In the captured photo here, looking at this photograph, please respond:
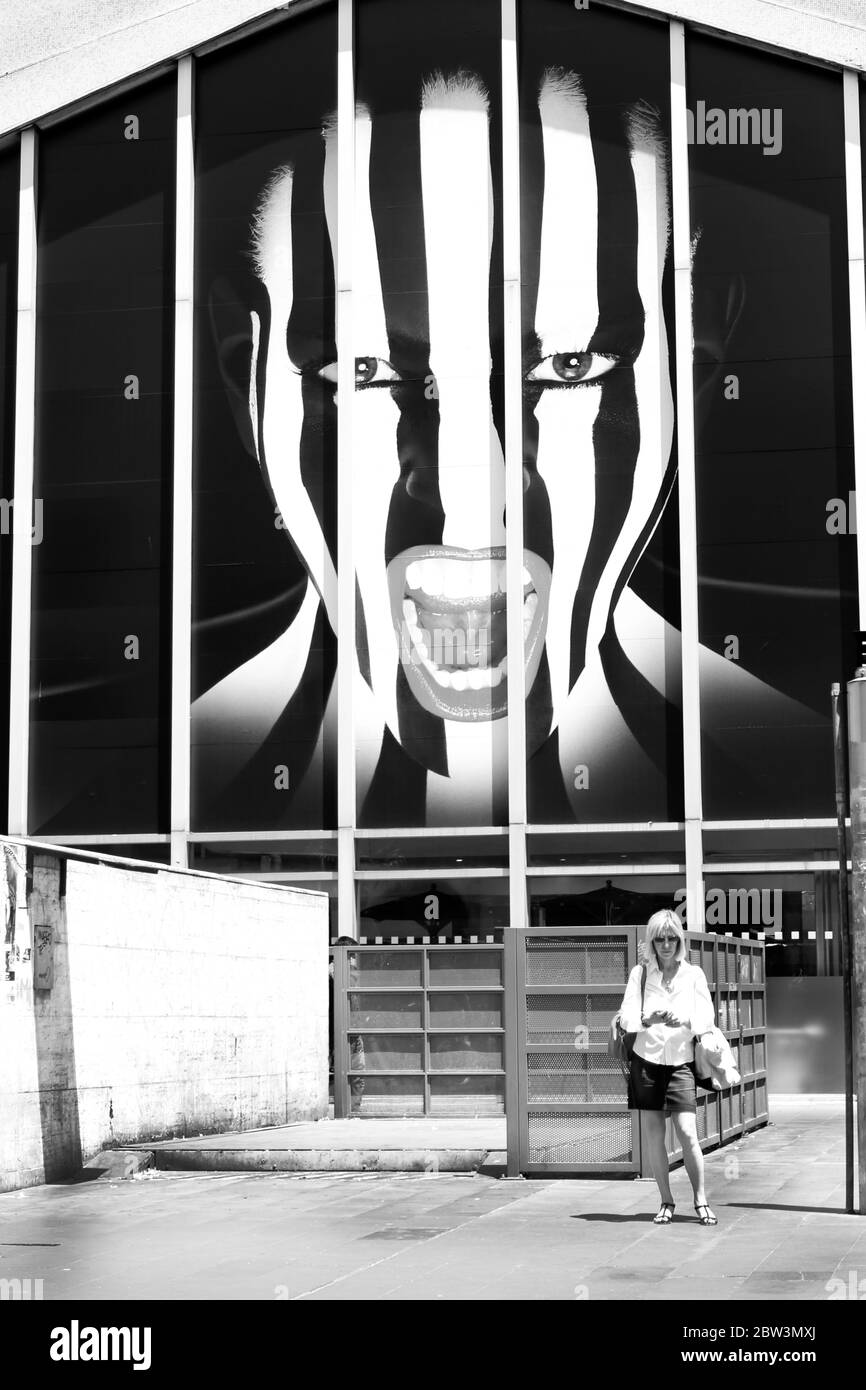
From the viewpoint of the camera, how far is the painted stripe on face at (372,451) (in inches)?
Answer: 946

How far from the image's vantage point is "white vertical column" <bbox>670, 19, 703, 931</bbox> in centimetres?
2300

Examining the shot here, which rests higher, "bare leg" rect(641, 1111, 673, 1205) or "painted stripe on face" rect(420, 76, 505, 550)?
"painted stripe on face" rect(420, 76, 505, 550)

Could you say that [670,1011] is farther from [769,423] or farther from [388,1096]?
[769,423]

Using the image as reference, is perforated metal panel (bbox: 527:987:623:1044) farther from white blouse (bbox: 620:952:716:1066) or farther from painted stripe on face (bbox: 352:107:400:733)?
painted stripe on face (bbox: 352:107:400:733)

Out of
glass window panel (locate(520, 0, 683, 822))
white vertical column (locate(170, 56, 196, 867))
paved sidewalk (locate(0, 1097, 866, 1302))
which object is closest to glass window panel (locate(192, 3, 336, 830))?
white vertical column (locate(170, 56, 196, 867))

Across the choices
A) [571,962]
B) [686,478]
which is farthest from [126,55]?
[571,962]

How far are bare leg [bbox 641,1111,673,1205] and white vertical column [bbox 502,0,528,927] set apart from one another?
12840 millimetres

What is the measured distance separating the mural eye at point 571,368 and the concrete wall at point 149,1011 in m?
8.68

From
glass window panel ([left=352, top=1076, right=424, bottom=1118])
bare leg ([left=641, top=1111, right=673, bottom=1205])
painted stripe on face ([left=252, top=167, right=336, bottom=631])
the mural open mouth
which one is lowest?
glass window panel ([left=352, top=1076, right=424, bottom=1118])

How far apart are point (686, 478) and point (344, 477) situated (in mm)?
4579

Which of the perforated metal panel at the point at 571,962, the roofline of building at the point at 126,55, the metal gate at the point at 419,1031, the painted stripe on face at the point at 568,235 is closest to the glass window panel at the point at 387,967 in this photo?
the metal gate at the point at 419,1031

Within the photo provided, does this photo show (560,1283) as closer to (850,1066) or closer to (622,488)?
(850,1066)

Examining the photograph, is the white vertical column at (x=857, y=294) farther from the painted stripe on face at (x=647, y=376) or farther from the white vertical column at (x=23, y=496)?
the white vertical column at (x=23, y=496)

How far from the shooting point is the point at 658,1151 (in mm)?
10047
